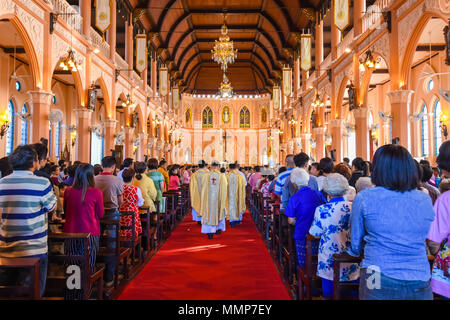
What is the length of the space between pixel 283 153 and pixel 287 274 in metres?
27.6

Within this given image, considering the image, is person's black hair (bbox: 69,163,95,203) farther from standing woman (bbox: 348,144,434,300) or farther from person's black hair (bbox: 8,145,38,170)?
standing woman (bbox: 348,144,434,300)

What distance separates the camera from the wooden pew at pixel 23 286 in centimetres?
289

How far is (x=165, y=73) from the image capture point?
88.0 feet

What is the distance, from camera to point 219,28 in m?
29.2

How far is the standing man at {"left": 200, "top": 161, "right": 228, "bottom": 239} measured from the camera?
30.6 feet

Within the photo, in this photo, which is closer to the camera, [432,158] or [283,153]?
[432,158]

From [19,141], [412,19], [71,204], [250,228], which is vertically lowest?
[250,228]

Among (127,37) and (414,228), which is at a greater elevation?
(127,37)

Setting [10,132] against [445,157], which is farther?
[10,132]

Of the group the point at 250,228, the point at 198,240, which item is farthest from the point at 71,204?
the point at 250,228

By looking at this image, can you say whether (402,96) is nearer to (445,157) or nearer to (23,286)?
(445,157)

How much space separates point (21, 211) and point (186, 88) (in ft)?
125

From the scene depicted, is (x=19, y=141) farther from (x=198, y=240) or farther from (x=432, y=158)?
(x=432, y=158)

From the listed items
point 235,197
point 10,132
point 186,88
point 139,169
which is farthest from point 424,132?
point 186,88
